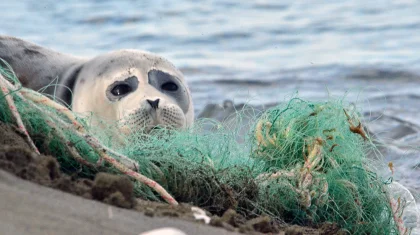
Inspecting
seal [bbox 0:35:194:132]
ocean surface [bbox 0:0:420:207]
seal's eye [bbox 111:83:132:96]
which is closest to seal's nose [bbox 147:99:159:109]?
seal [bbox 0:35:194:132]

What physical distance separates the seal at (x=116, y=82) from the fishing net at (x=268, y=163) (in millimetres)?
1203

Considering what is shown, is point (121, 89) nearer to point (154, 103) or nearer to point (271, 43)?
point (154, 103)

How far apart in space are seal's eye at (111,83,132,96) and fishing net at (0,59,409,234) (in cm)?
170

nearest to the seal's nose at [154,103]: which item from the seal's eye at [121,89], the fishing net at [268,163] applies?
the seal's eye at [121,89]

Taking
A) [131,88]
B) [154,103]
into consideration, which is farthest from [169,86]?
[154,103]

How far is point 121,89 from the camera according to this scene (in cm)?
580

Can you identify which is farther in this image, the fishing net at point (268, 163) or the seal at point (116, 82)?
the seal at point (116, 82)

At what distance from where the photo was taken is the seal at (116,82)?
5.34 meters

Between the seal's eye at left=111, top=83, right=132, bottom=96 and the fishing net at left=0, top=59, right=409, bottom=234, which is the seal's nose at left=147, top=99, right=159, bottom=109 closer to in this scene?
the seal's eye at left=111, top=83, right=132, bottom=96

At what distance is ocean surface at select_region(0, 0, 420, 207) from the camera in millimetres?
8938

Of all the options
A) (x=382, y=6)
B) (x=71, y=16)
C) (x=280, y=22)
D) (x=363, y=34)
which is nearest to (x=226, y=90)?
(x=363, y=34)

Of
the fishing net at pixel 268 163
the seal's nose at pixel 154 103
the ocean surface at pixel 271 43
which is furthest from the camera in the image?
the ocean surface at pixel 271 43

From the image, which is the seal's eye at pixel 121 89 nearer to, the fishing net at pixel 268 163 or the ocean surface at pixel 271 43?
the fishing net at pixel 268 163

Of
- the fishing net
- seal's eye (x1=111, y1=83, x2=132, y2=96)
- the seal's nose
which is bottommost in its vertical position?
the fishing net
